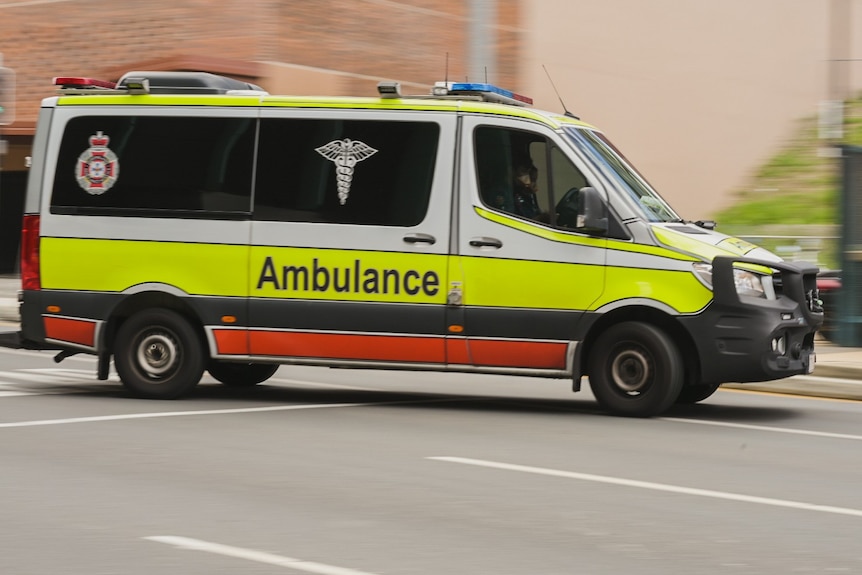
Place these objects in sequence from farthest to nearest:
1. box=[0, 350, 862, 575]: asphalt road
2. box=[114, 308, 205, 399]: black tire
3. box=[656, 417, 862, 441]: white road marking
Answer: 1. box=[114, 308, 205, 399]: black tire
2. box=[656, 417, 862, 441]: white road marking
3. box=[0, 350, 862, 575]: asphalt road

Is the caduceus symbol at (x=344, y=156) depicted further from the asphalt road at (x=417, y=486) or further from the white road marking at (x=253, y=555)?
the white road marking at (x=253, y=555)

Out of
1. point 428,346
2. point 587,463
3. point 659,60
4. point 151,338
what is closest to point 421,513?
point 587,463

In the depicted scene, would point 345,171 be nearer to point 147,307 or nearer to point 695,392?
point 147,307

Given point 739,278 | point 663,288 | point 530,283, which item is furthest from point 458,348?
point 739,278

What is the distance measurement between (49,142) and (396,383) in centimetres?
383

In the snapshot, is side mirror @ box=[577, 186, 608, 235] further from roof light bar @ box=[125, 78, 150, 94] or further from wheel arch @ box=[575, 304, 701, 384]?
roof light bar @ box=[125, 78, 150, 94]

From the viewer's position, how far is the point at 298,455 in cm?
854

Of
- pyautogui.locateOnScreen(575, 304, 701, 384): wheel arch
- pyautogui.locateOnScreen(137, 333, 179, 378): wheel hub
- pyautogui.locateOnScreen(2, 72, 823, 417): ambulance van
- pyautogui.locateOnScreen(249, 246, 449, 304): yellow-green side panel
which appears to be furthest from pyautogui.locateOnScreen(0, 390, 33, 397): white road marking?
pyautogui.locateOnScreen(575, 304, 701, 384): wheel arch

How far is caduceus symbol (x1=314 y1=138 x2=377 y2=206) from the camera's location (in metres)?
10.8

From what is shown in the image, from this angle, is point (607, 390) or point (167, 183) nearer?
point (607, 390)

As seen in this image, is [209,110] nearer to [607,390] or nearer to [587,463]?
[607,390]

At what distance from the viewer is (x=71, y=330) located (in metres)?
11.4

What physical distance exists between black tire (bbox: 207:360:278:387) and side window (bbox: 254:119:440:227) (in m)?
1.94

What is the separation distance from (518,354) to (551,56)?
76.1 feet
